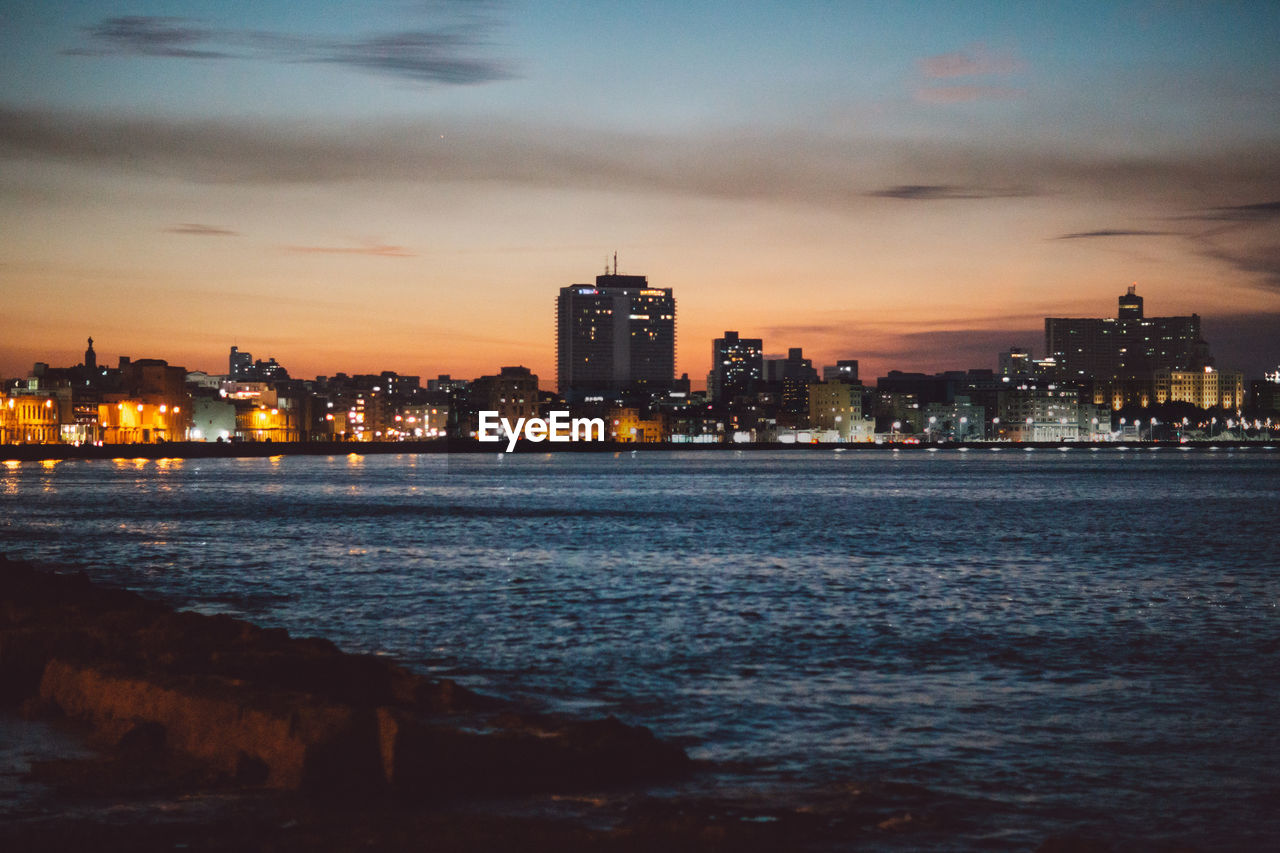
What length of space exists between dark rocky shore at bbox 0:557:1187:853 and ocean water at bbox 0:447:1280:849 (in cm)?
92

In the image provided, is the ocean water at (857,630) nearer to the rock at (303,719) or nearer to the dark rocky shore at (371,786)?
the dark rocky shore at (371,786)

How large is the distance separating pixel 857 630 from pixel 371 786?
41.6 ft

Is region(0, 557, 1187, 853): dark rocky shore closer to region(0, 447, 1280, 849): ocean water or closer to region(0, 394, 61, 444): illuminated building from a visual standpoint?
region(0, 447, 1280, 849): ocean water

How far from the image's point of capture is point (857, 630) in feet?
69.3

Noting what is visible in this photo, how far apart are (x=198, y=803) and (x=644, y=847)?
3417 mm

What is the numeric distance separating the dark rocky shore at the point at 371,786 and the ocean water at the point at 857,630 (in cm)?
92

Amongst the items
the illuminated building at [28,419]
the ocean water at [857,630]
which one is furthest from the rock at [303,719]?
the illuminated building at [28,419]

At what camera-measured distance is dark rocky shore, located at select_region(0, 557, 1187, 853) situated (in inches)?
335

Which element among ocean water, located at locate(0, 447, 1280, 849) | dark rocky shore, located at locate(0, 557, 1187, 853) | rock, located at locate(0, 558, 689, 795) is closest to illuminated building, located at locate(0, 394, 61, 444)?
ocean water, located at locate(0, 447, 1280, 849)

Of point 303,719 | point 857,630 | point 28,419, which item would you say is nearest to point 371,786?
point 303,719

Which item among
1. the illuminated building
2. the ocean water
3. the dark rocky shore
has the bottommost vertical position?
the ocean water

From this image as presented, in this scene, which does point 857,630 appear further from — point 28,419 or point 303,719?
point 28,419

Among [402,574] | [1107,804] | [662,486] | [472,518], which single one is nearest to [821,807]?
[1107,804]

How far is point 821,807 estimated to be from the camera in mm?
10148
